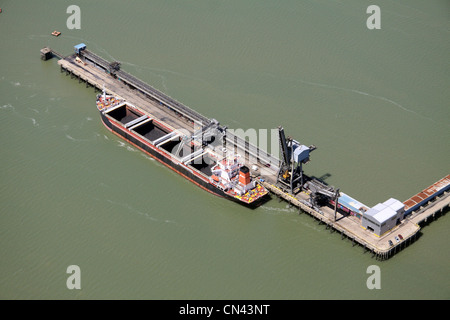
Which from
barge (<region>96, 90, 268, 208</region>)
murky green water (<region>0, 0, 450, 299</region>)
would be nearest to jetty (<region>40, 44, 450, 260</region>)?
barge (<region>96, 90, 268, 208</region>)

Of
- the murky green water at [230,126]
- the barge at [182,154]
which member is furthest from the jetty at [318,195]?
the murky green water at [230,126]

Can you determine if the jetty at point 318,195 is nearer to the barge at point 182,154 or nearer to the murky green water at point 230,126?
the barge at point 182,154

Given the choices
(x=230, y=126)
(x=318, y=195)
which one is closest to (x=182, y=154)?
(x=230, y=126)

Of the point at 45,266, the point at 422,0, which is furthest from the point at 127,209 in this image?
the point at 422,0

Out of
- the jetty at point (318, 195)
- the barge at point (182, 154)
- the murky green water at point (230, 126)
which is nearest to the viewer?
the murky green water at point (230, 126)

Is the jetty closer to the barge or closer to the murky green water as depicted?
the barge

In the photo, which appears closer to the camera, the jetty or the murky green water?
the murky green water

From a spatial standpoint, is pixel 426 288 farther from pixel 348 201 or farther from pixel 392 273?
pixel 348 201
